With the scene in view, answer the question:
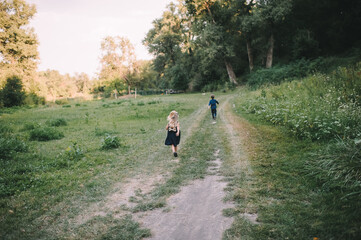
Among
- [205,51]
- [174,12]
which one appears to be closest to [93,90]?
[174,12]

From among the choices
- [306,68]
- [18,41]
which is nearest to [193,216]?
[306,68]

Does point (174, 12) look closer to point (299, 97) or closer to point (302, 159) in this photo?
point (299, 97)

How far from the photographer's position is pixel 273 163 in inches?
240

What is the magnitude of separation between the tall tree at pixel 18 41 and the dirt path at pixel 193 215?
1813 inches

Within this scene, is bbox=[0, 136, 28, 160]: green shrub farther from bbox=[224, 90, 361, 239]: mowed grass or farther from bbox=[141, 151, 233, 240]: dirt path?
bbox=[224, 90, 361, 239]: mowed grass

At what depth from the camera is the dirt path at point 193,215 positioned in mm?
3429

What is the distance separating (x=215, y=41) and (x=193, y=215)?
40566 mm

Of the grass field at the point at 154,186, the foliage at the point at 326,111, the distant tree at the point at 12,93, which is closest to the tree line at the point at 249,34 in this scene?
the foliage at the point at 326,111

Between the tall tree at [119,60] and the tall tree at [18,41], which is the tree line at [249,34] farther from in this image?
the tall tree at [18,41]

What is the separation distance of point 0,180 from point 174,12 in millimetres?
59258

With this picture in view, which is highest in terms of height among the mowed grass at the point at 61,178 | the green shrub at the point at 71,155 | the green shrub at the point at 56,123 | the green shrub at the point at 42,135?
the green shrub at the point at 56,123

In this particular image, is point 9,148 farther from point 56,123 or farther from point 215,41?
point 215,41

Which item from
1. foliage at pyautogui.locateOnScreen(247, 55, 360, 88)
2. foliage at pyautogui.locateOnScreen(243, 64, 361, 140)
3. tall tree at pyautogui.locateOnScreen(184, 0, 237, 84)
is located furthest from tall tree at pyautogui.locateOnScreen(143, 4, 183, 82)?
foliage at pyautogui.locateOnScreen(243, 64, 361, 140)

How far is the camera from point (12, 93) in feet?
105
